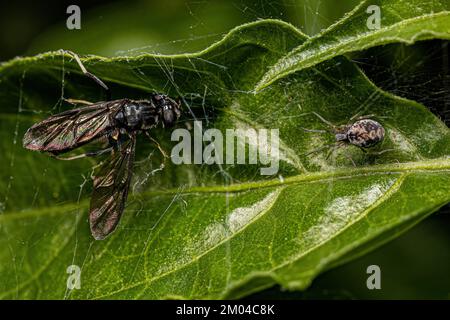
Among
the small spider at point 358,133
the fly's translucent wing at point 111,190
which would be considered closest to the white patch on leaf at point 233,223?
the small spider at point 358,133

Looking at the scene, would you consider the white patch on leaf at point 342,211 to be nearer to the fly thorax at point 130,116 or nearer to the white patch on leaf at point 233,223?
the white patch on leaf at point 233,223

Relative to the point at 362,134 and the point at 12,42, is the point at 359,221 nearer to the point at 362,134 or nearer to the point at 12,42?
the point at 362,134

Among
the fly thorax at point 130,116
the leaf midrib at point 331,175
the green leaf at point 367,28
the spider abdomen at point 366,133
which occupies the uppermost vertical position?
the fly thorax at point 130,116

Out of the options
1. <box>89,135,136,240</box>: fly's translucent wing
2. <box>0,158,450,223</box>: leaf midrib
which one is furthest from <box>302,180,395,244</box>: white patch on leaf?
<box>89,135,136,240</box>: fly's translucent wing

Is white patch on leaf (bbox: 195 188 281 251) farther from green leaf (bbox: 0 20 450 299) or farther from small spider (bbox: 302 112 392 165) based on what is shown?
small spider (bbox: 302 112 392 165)

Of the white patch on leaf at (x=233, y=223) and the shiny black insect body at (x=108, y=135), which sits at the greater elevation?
the shiny black insect body at (x=108, y=135)

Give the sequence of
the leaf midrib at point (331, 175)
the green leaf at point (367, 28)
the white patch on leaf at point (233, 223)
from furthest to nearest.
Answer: the white patch on leaf at point (233, 223)
the leaf midrib at point (331, 175)
the green leaf at point (367, 28)

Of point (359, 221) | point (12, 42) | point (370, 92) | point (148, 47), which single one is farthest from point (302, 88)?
point (12, 42)
